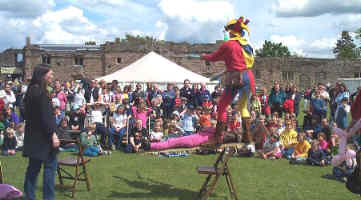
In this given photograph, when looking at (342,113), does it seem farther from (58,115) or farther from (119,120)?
(58,115)

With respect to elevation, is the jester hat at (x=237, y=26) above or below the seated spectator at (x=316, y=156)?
above

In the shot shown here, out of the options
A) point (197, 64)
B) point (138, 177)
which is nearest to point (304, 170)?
point (138, 177)

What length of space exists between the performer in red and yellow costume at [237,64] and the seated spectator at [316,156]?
4.23 meters

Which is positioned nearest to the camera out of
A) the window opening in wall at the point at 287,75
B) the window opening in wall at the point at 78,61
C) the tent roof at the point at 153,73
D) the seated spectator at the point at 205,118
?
the seated spectator at the point at 205,118

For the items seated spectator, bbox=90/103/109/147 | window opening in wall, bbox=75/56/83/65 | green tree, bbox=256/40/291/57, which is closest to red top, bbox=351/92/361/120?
seated spectator, bbox=90/103/109/147

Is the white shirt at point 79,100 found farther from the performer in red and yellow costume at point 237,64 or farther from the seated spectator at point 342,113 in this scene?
the seated spectator at point 342,113

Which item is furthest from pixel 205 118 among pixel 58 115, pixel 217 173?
pixel 217 173

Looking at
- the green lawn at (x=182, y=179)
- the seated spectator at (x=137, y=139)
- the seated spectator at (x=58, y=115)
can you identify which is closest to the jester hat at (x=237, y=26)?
the green lawn at (x=182, y=179)

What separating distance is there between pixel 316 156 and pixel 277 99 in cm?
346

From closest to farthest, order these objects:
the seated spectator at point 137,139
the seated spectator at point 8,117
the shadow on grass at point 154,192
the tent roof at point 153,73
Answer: the shadow on grass at point 154,192 < the seated spectator at point 137,139 < the seated spectator at point 8,117 < the tent roof at point 153,73

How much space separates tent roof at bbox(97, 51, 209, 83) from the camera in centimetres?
1552

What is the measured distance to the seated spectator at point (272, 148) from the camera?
9148mm

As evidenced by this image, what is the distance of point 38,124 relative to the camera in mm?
4184

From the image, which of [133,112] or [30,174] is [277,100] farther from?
[30,174]
